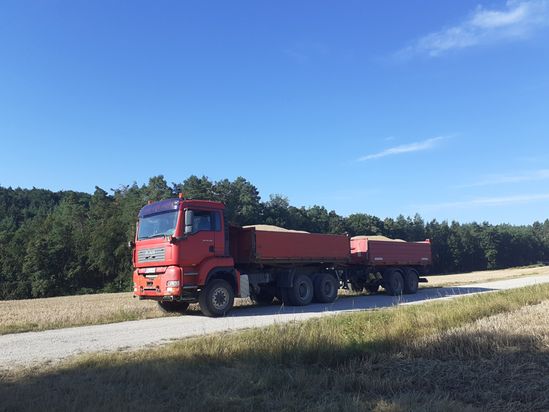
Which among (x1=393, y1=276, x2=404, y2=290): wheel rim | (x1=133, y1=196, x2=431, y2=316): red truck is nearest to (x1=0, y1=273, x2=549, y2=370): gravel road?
(x1=133, y1=196, x2=431, y2=316): red truck

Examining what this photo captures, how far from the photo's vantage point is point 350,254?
22.1 meters

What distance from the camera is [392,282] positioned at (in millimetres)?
23844

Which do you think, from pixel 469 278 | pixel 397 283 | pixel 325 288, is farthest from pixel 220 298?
pixel 469 278

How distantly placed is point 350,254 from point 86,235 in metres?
58.2

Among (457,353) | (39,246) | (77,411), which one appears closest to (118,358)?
(77,411)

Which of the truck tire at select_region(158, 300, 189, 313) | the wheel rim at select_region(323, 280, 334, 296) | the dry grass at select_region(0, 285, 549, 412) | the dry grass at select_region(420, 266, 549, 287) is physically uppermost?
the wheel rim at select_region(323, 280, 334, 296)

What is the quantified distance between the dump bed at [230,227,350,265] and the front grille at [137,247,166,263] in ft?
10.1

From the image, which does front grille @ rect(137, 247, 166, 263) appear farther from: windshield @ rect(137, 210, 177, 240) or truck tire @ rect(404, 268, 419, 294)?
truck tire @ rect(404, 268, 419, 294)

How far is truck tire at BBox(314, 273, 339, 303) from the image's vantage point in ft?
65.5

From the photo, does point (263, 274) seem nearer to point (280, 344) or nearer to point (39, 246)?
point (280, 344)

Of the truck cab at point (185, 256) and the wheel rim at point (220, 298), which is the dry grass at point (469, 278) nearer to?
the wheel rim at point (220, 298)

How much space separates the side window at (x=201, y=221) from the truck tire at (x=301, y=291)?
4581 millimetres

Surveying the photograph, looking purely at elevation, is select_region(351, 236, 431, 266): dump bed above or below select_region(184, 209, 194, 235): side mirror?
below

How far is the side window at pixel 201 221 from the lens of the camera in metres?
15.5
